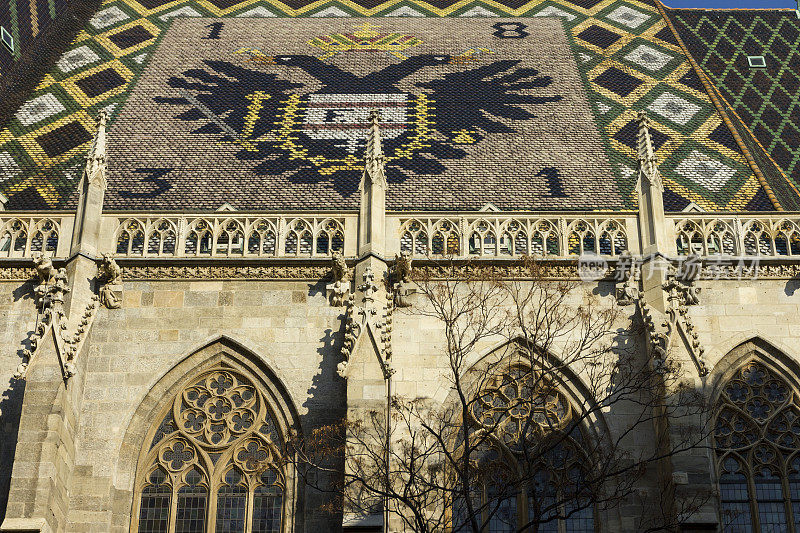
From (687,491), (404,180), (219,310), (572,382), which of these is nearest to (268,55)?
(404,180)

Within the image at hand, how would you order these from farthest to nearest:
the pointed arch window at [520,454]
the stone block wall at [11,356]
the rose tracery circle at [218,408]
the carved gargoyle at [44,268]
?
the carved gargoyle at [44,268] → the rose tracery circle at [218,408] → the stone block wall at [11,356] → the pointed arch window at [520,454]

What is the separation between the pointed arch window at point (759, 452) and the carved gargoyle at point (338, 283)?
15.9ft

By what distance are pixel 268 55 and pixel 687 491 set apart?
44.4ft

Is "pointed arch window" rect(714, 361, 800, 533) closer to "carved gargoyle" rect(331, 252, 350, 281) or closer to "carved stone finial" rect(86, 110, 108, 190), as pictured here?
"carved gargoyle" rect(331, 252, 350, 281)

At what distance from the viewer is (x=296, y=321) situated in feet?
51.7

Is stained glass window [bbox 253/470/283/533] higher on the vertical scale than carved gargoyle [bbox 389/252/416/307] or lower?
lower

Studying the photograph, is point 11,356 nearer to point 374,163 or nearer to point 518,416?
point 374,163

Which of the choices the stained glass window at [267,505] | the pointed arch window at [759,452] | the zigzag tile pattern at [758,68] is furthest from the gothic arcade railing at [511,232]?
the zigzag tile pattern at [758,68]

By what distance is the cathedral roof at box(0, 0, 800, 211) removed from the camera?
1939 cm

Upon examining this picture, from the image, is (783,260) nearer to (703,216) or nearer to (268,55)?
(703,216)

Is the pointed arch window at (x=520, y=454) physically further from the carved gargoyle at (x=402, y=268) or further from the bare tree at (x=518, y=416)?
the carved gargoyle at (x=402, y=268)

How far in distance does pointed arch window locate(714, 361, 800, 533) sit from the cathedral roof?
419cm

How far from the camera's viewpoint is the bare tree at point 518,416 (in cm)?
1386

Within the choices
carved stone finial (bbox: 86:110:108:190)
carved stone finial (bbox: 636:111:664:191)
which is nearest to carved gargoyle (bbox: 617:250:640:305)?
carved stone finial (bbox: 636:111:664:191)
